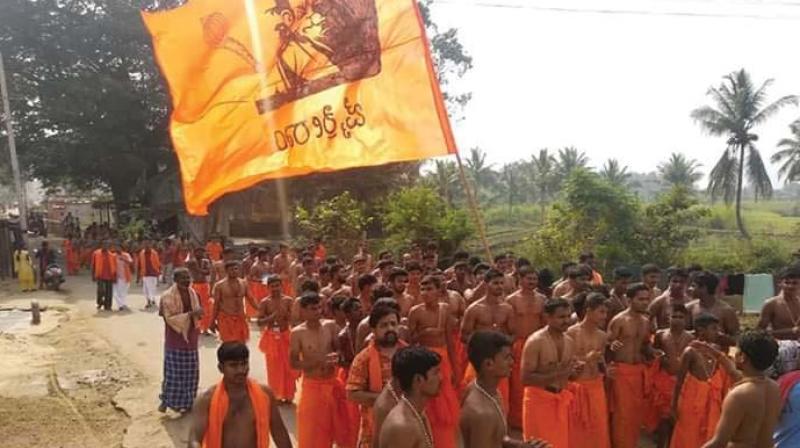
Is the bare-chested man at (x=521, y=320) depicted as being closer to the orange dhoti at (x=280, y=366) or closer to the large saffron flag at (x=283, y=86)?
the large saffron flag at (x=283, y=86)

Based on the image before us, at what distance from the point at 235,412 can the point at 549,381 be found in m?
2.58

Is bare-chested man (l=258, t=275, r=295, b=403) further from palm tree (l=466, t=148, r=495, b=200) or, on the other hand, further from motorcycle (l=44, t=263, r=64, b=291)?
palm tree (l=466, t=148, r=495, b=200)

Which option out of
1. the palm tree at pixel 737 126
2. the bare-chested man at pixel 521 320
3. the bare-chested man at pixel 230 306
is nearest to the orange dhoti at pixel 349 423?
the bare-chested man at pixel 521 320

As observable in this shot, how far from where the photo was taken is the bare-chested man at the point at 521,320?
7516 millimetres

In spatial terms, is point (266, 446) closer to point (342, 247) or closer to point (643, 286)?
point (643, 286)

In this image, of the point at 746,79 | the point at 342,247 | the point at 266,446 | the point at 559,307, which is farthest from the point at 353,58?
the point at 746,79

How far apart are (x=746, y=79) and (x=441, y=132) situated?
39.9 meters

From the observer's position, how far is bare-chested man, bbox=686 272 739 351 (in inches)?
274

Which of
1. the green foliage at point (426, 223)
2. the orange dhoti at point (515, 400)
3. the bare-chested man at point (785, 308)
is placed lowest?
the orange dhoti at point (515, 400)

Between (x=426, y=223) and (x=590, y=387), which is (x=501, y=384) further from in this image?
(x=426, y=223)

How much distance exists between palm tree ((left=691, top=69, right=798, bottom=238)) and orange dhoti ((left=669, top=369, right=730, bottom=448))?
37414 mm

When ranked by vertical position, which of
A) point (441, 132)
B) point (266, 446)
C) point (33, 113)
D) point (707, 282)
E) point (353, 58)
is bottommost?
point (266, 446)

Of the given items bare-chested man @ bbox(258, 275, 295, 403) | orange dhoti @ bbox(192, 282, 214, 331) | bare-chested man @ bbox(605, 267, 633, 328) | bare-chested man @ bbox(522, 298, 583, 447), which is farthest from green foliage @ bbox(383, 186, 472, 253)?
bare-chested man @ bbox(522, 298, 583, 447)

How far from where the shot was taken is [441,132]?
24.3 feet
